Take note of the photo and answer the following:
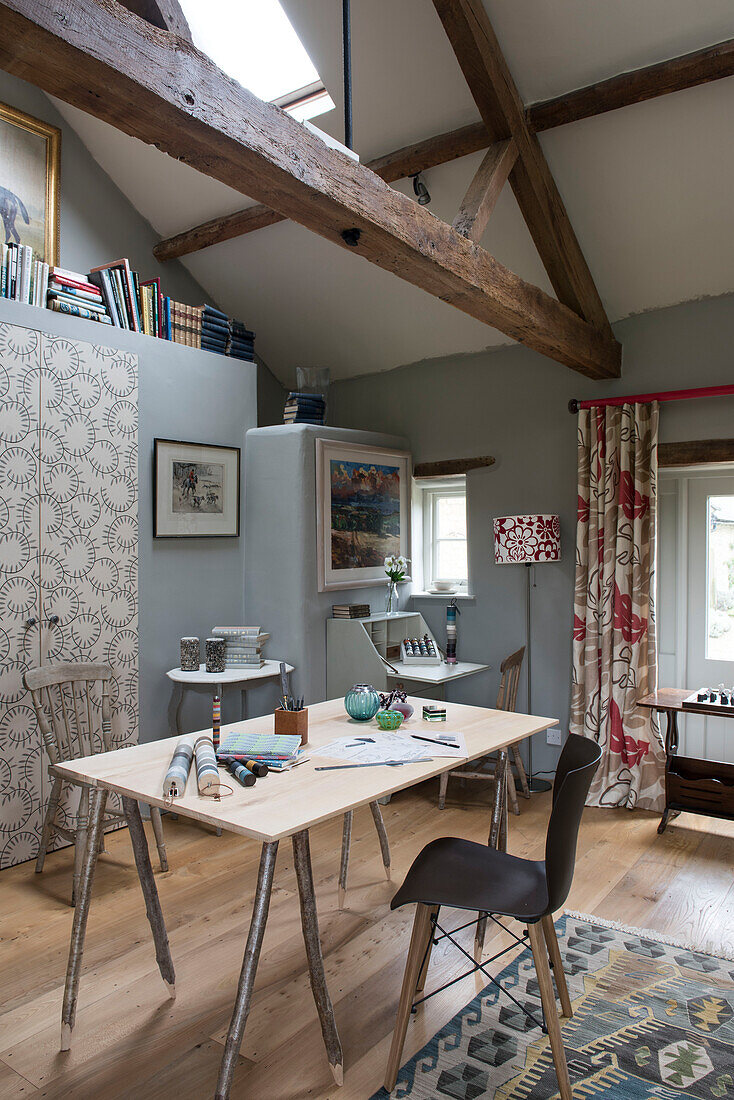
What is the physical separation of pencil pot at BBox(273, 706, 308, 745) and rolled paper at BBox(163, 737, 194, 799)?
1.00ft

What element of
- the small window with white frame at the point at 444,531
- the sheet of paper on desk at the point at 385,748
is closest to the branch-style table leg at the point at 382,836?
the sheet of paper on desk at the point at 385,748

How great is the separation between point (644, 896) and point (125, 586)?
2.71 meters

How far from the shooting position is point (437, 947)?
2.67 meters

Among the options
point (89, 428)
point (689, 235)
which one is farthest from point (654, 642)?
point (89, 428)

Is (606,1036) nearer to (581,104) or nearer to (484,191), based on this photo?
(484,191)

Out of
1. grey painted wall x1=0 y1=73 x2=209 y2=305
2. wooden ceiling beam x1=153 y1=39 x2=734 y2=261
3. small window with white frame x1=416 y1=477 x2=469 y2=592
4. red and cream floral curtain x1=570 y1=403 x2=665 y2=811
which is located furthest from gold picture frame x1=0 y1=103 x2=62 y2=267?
red and cream floral curtain x1=570 y1=403 x2=665 y2=811

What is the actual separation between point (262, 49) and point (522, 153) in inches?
59.4

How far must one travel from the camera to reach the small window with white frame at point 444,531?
5.12 m

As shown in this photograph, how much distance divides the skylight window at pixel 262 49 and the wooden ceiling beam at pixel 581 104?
0.49m

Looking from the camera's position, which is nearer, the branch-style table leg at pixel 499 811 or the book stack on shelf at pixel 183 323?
the branch-style table leg at pixel 499 811

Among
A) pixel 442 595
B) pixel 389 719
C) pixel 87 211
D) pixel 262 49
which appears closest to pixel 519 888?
pixel 389 719

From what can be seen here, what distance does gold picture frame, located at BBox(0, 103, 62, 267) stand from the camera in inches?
149

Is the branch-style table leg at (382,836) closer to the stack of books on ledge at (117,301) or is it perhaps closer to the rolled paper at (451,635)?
the rolled paper at (451,635)

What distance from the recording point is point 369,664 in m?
4.18
